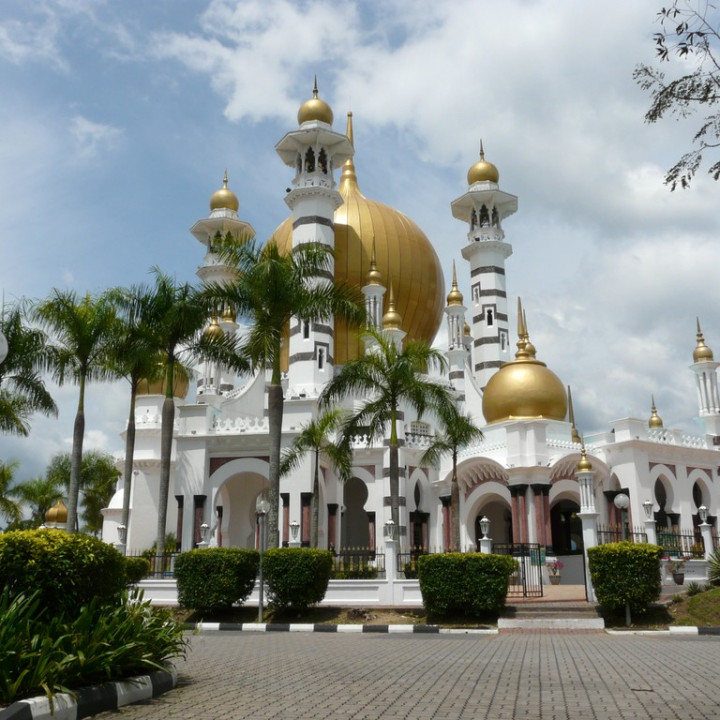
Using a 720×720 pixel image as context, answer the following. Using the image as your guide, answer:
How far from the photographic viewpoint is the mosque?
1246 inches

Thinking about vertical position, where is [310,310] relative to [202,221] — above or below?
below

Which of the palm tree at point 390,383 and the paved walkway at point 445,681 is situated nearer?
the paved walkway at point 445,681

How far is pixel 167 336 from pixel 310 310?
553 cm

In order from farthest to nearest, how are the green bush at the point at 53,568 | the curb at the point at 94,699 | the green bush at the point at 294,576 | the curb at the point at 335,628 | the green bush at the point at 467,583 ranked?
1. the green bush at the point at 294,576
2. the green bush at the point at 467,583
3. the curb at the point at 335,628
4. the green bush at the point at 53,568
5. the curb at the point at 94,699

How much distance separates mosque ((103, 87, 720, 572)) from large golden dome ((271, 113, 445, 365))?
20 centimetres

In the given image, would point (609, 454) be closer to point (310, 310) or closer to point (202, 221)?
point (310, 310)

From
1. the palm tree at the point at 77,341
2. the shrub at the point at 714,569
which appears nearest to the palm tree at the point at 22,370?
the palm tree at the point at 77,341

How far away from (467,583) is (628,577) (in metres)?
3.52

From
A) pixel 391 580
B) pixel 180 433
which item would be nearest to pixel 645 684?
pixel 391 580

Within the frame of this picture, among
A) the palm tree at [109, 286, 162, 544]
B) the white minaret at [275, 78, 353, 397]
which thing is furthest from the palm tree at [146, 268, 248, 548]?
the white minaret at [275, 78, 353, 397]

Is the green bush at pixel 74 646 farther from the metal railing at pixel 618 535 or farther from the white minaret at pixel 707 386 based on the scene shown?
the white minaret at pixel 707 386

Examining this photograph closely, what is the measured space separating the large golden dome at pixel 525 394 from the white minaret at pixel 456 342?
21.3 ft

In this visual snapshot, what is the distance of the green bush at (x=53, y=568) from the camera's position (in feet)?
28.9

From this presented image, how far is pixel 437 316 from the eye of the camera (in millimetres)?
47719
